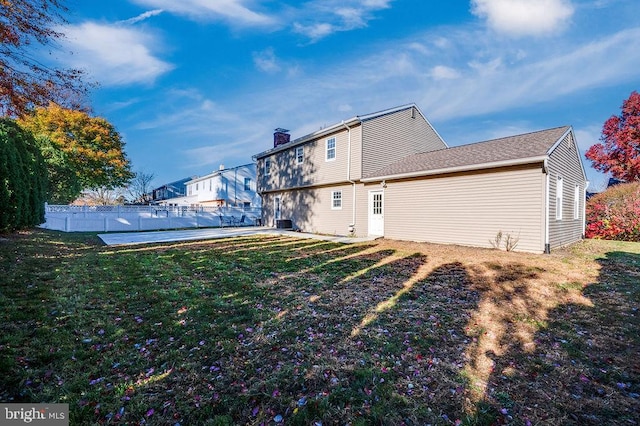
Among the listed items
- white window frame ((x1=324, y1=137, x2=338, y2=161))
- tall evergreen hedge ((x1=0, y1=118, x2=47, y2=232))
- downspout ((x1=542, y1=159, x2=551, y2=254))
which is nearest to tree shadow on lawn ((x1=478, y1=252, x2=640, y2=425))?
downspout ((x1=542, y1=159, x2=551, y2=254))

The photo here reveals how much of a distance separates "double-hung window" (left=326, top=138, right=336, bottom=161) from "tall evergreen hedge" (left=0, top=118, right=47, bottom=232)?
43.7ft

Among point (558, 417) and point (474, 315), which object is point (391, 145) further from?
point (558, 417)

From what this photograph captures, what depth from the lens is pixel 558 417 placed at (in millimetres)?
2229

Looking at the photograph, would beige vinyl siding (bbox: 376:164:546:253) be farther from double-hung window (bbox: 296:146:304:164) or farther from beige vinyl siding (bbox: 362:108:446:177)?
double-hung window (bbox: 296:146:304:164)

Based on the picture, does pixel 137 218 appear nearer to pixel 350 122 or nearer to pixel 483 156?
pixel 350 122

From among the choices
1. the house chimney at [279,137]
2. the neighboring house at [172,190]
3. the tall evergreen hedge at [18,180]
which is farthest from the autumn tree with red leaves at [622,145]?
the neighboring house at [172,190]

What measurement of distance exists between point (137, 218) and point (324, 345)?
21.5 metres

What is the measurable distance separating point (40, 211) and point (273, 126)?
1416 cm

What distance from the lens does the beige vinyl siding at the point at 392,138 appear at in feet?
45.6

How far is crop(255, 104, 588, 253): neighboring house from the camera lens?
360 inches

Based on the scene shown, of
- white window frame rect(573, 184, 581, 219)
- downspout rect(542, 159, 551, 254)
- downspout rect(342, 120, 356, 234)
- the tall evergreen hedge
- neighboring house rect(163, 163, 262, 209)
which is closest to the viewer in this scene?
downspout rect(542, 159, 551, 254)

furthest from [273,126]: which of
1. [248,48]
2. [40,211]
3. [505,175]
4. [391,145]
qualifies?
[505,175]

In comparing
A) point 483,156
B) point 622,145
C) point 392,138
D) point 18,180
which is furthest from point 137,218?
point 622,145

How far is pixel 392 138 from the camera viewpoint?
49.1 feet
